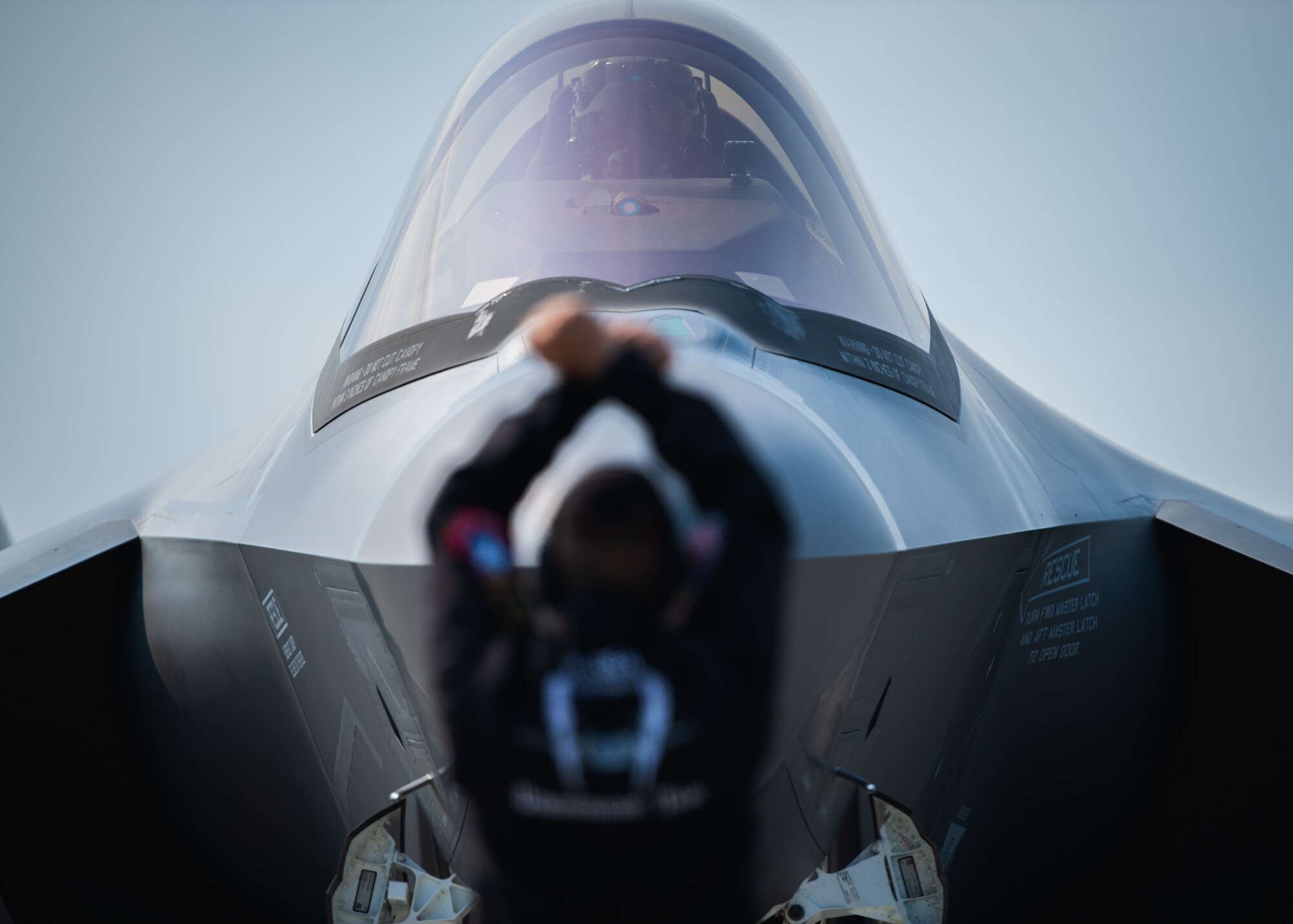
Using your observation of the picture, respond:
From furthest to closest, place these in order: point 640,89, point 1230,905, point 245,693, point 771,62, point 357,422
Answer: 1. point 771,62
2. point 640,89
3. point 1230,905
4. point 245,693
5. point 357,422

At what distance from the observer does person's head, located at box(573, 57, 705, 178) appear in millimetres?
3047

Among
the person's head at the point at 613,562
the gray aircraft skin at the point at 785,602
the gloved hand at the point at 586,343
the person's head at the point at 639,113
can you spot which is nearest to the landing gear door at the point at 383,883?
the gray aircraft skin at the point at 785,602

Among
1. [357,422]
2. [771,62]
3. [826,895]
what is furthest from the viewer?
[771,62]

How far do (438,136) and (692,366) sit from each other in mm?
2019

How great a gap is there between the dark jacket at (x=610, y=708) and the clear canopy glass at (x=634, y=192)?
1052 mm

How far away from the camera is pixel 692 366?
1.80 metres

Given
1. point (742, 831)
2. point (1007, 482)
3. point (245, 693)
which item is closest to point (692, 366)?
point (742, 831)

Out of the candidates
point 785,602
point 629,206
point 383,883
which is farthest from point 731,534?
point 629,206

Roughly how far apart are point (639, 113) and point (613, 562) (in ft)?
7.62

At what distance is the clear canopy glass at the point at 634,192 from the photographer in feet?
8.54

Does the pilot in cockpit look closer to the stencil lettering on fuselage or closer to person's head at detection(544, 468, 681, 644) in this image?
the stencil lettering on fuselage

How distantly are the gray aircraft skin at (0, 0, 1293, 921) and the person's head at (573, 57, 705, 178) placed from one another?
0.09m

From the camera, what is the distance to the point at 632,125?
318cm

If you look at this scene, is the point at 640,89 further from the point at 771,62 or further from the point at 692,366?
the point at 692,366
